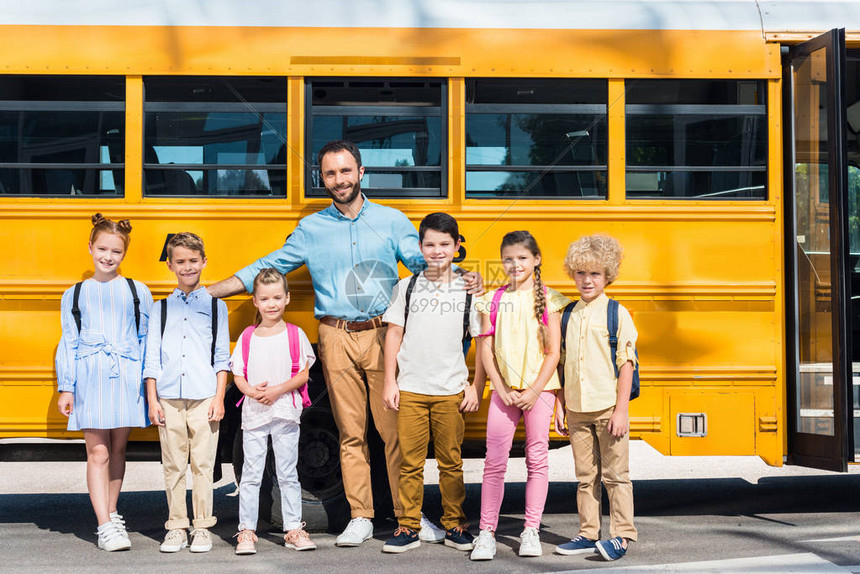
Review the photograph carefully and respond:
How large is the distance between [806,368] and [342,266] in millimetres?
2511

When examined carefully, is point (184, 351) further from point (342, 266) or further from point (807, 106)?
point (807, 106)

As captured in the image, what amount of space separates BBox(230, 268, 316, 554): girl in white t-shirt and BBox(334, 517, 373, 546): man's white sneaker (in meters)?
0.15

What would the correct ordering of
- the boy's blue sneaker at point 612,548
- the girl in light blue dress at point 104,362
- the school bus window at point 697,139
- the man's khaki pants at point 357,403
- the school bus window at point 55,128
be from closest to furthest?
Answer: 1. the boy's blue sneaker at point 612,548
2. the girl in light blue dress at point 104,362
3. the man's khaki pants at point 357,403
4. the school bus window at point 55,128
5. the school bus window at point 697,139

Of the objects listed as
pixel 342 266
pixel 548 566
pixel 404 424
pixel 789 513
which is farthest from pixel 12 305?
pixel 789 513

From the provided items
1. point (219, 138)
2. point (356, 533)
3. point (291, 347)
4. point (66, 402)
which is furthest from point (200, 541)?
point (219, 138)

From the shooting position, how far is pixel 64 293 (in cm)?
425

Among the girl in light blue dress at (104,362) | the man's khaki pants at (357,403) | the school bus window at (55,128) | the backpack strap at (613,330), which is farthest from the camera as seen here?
the school bus window at (55,128)

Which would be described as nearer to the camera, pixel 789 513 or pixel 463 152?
pixel 463 152

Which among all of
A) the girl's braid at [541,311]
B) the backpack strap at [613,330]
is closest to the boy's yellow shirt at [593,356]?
the backpack strap at [613,330]

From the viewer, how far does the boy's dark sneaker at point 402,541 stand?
4.11 m

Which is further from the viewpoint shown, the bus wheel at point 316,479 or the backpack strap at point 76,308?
the bus wheel at point 316,479

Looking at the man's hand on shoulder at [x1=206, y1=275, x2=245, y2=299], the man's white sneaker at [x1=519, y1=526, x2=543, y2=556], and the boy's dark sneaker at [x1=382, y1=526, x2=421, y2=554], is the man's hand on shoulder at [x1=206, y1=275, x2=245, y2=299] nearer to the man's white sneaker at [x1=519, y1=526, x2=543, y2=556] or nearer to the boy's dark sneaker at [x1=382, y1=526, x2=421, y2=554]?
the boy's dark sneaker at [x1=382, y1=526, x2=421, y2=554]

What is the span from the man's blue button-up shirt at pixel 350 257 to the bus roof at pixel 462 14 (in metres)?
1.01

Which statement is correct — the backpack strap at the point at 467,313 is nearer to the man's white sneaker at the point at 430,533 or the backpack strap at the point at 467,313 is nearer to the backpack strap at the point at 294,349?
the backpack strap at the point at 294,349
